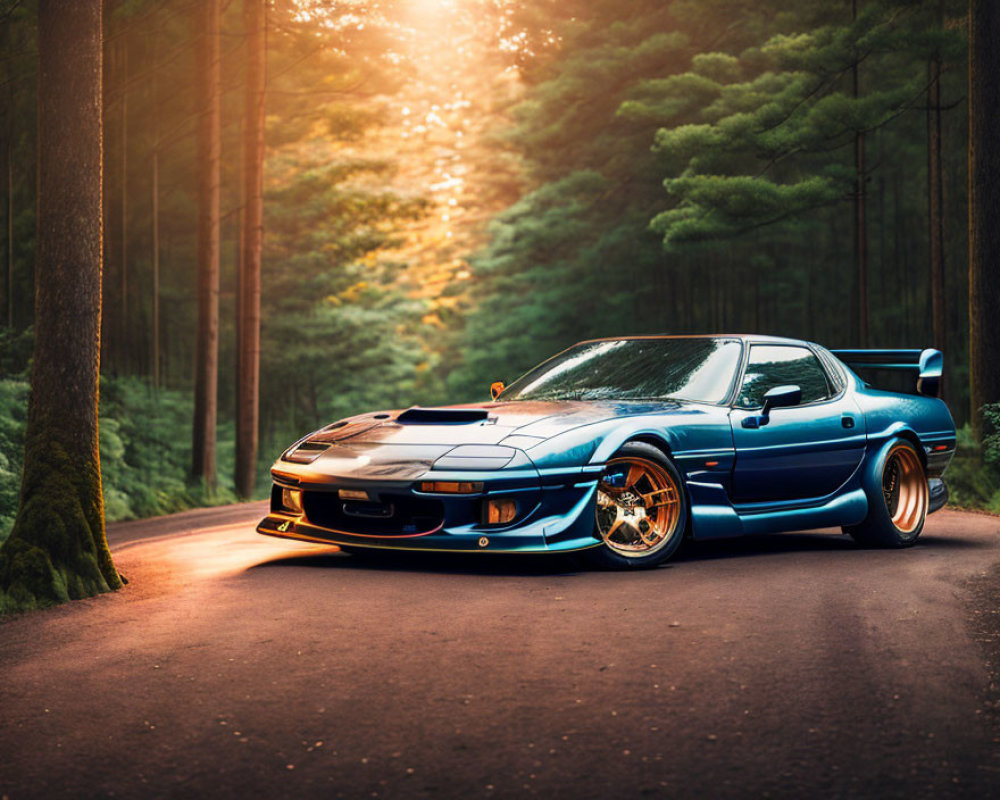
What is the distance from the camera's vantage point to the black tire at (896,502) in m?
9.37

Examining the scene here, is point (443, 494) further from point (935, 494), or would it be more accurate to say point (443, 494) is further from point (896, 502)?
point (935, 494)

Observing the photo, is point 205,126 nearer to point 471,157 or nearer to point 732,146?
point 732,146

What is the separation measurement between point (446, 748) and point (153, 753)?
98 cm

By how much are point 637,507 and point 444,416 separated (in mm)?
1360

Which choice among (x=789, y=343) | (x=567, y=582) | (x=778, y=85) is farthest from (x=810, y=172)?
(x=567, y=582)

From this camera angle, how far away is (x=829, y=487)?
29.8ft

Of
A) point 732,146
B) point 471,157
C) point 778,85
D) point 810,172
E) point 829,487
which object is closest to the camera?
point 829,487

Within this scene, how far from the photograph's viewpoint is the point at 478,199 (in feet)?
149

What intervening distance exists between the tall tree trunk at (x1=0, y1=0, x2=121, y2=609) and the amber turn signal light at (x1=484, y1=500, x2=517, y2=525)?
7.92ft

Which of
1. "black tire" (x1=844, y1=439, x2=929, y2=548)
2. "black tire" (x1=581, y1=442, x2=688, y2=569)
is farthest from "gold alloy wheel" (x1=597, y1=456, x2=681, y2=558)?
"black tire" (x1=844, y1=439, x2=929, y2=548)

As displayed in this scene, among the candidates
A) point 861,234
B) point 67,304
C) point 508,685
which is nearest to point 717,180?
point 861,234

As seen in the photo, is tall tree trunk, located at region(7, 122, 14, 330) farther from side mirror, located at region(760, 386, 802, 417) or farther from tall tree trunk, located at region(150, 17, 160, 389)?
side mirror, located at region(760, 386, 802, 417)

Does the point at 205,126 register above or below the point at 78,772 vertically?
above

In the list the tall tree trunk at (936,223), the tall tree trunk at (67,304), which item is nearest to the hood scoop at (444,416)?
the tall tree trunk at (67,304)
